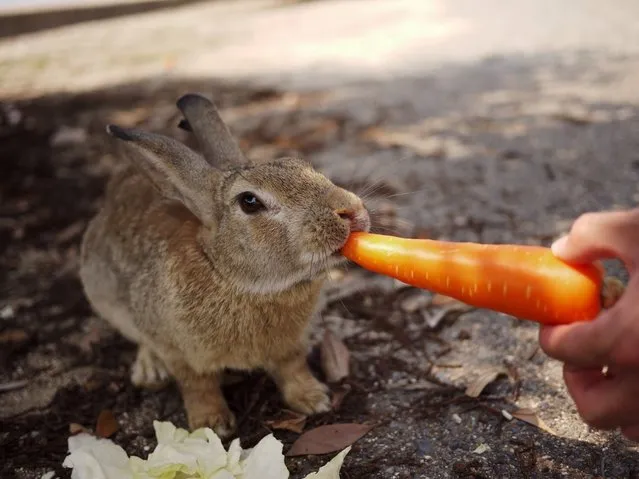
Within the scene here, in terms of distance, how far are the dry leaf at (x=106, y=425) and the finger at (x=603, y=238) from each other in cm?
208

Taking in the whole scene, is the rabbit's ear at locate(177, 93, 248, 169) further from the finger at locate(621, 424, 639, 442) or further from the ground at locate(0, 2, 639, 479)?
the finger at locate(621, 424, 639, 442)

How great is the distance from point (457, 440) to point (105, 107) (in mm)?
5882

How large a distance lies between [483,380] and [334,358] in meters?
0.73

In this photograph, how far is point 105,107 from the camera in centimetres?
732

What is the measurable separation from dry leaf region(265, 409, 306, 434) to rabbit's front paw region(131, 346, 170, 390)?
61cm

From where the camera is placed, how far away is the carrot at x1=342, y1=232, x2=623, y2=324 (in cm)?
→ 199

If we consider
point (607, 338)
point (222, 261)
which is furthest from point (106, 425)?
point (607, 338)

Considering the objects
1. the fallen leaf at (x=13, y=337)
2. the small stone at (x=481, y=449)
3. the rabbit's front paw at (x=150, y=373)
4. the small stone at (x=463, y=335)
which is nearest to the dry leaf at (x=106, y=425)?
the rabbit's front paw at (x=150, y=373)

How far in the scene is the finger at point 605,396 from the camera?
1794mm

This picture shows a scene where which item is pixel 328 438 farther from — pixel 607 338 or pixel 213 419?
pixel 607 338

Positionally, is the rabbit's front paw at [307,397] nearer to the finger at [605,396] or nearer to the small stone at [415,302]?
the small stone at [415,302]

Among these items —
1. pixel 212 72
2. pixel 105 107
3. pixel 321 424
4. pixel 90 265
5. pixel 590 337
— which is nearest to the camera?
pixel 590 337

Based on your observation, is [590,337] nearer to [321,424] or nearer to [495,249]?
[495,249]

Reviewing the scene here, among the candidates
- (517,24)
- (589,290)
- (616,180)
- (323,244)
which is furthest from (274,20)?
(589,290)
